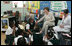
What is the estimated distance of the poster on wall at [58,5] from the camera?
4.55 meters

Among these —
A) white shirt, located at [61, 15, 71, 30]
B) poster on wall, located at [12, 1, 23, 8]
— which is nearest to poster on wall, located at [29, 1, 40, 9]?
poster on wall, located at [12, 1, 23, 8]

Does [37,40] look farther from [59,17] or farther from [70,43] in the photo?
[59,17]

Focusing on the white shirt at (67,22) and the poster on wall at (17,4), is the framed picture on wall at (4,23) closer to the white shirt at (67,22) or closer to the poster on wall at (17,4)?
the poster on wall at (17,4)

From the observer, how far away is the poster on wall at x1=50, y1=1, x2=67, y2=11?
14.9 feet

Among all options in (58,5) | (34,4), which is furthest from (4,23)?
(58,5)

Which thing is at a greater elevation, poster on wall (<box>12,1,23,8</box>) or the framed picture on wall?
poster on wall (<box>12,1,23,8</box>)

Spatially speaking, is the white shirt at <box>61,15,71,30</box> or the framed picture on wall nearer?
the white shirt at <box>61,15,71,30</box>

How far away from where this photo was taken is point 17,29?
2.78 m

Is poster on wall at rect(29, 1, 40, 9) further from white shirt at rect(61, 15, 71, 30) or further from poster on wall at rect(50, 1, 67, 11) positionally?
white shirt at rect(61, 15, 71, 30)

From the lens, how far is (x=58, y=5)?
4613 millimetres

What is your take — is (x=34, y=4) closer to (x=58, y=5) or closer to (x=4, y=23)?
(x=58, y=5)

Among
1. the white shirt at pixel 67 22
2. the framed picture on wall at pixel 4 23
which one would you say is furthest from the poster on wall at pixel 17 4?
the white shirt at pixel 67 22

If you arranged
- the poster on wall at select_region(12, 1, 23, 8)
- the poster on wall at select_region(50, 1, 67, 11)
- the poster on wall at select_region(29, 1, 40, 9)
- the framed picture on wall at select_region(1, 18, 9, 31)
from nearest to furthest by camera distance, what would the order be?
the poster on wall at select_region(50, 1, 67, 11)
the framed picture on wall at select_region(1, 18, 9, 31)
the poster on wall at select_region(29, 1, 40, 9)
the poster on wall at select_region(12, 1, 23, 8)

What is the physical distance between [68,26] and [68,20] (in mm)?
156
